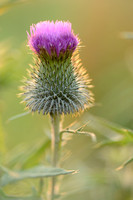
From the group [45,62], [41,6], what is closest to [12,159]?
[45,62]

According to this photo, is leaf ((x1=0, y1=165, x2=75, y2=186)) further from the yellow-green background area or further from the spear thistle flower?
the spear thistle flower

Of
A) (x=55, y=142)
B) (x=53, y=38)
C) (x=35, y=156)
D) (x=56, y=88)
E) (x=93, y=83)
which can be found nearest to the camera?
(x=53, y=38)

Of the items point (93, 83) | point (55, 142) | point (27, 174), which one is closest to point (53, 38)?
point (55, 142)

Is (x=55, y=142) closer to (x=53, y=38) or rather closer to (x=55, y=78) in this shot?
(x=55, y=78)

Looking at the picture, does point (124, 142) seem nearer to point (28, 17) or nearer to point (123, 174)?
point (123, 174)

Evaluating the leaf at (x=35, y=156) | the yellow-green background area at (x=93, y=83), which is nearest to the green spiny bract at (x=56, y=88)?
the yellow-green background area at (x=93, y=83)

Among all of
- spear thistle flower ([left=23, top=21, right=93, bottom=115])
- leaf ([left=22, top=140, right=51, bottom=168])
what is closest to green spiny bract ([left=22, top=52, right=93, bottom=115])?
spear thistle flower ([left=23, top=21, right=93, bottom=115])
